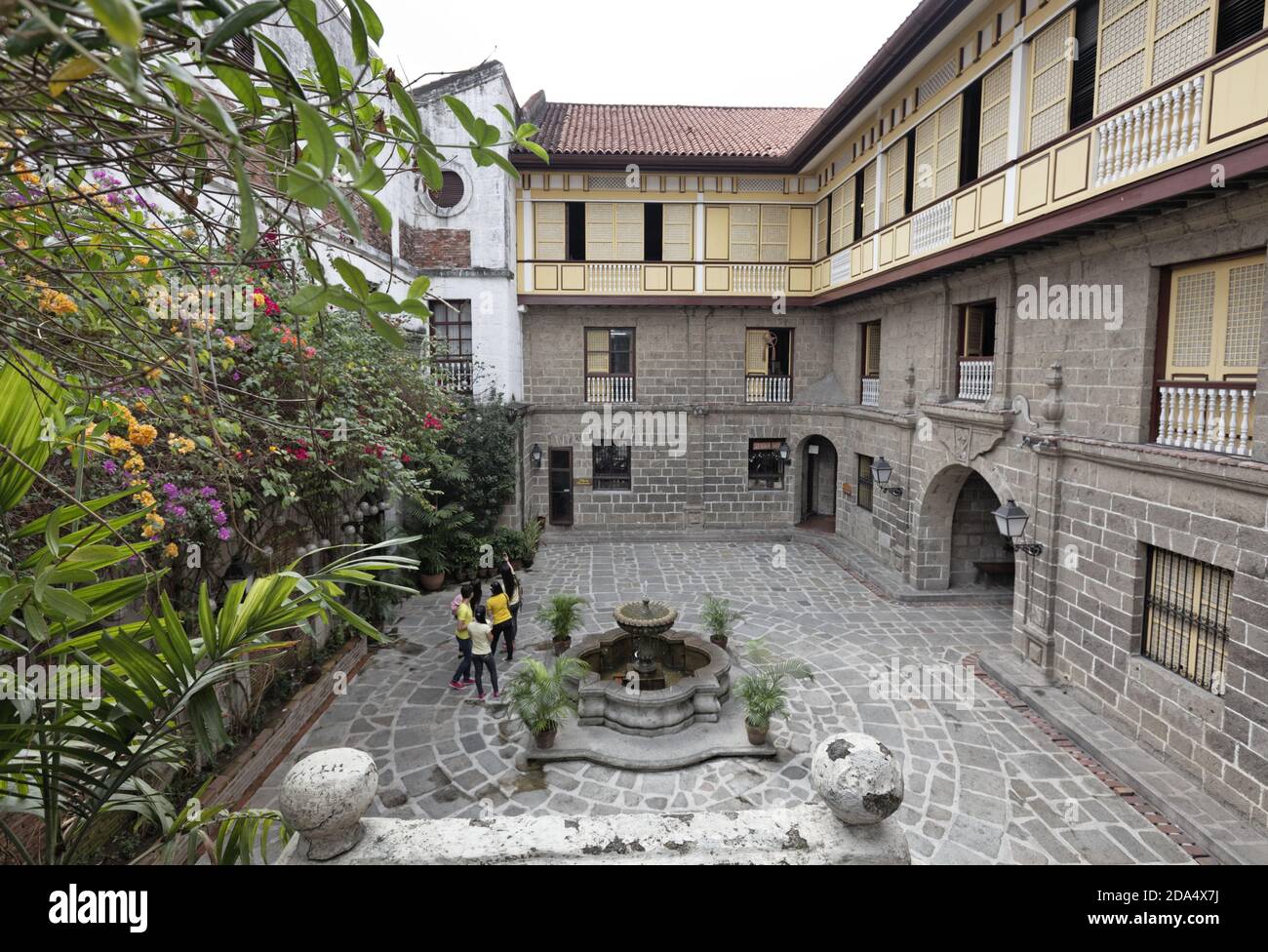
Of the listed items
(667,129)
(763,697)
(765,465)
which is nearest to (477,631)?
(763,697)

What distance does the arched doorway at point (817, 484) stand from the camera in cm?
1867

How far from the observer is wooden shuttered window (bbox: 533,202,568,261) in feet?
56.8

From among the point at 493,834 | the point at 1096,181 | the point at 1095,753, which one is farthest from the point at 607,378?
the point at 493,834

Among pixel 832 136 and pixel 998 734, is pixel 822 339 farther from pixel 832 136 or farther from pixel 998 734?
pixel 998 734

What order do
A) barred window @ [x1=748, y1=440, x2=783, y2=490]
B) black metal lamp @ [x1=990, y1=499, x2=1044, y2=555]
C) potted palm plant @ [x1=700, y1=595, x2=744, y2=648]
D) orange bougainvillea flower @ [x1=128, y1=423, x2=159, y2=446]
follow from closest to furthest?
orange bougainvillea flower @ [x1=128, y1=423, x2=159, y2=446], black metal lamp @ [x1=990, y1=499, x2=1044, y2=555], potted palm plant @ [x1=700, y1=595, x2=744, y2=648], barred window @ [x1=748, y1=440, x2=783, y2=490]

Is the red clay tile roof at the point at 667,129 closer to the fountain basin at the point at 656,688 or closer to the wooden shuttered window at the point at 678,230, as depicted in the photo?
the wooden shuttered window at the point at 678,230

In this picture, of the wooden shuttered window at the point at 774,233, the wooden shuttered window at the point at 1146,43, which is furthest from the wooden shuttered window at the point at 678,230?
the wooden shuttered window at the point at 1146,43

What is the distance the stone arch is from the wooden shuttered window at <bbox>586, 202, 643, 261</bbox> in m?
6.99

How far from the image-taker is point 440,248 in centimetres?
1628

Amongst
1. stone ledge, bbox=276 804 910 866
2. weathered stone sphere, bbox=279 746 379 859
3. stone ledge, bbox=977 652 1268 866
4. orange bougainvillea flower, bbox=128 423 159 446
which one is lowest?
stone ledge, bbox=977 652 1268 866

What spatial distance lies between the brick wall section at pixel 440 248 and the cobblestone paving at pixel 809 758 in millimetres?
8827

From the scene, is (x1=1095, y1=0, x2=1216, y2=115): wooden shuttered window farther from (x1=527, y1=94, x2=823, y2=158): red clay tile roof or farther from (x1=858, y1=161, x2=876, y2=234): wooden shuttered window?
(x1=527, y1=94, x2=823, y2=158): red clay tile roof

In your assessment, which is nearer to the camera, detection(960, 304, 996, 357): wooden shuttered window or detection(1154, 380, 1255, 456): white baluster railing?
detection(1154, 380, 1255, 456): white baluster railing

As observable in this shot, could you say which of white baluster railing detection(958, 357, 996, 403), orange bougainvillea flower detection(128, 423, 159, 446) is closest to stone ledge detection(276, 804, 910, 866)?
orange bougainvillea flower detection(128, 423, 159, 446)
